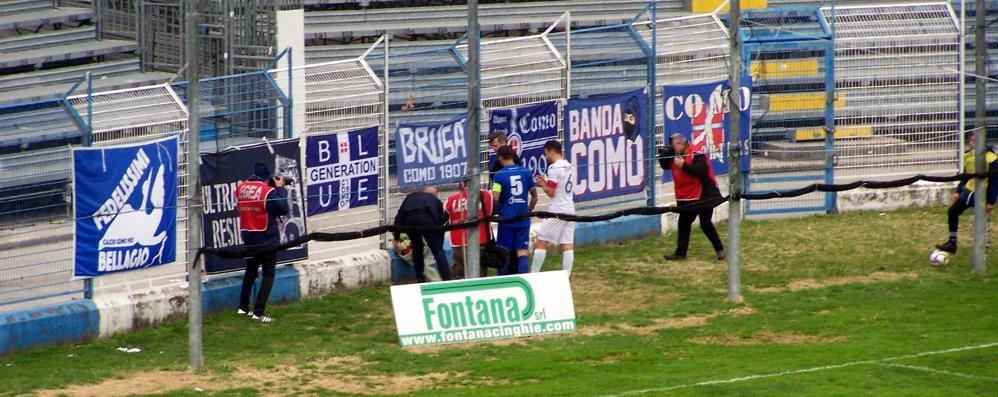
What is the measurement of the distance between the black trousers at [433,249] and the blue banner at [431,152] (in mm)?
882

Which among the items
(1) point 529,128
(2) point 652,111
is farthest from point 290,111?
(2) point 652,111

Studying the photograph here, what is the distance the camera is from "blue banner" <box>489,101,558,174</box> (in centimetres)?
1722

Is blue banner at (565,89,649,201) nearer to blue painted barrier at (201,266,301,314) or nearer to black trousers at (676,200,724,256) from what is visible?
black trousers at (676,200,724,256)

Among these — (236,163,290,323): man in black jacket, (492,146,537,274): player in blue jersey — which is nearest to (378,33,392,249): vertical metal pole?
(492,146,537,274): player in blue jersey

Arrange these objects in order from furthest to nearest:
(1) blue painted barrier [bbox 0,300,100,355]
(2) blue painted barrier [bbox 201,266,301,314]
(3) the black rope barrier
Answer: (2) blue painted barrier [bbox 201,266,301,314] → (3) the black rope barrier → (1) blue painted barrier [bbox 0,300,100,355]

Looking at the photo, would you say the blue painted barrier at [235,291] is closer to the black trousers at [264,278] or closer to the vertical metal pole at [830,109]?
the black trousers at [264,278]

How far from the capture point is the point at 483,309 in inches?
534

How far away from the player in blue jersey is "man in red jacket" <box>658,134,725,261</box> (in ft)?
6.94

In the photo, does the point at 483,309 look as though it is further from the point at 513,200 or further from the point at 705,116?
the point at 705,116

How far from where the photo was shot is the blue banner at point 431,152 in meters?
16.2

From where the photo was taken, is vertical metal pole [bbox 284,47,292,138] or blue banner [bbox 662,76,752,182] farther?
blue banner [bbox 662,76,752,182]

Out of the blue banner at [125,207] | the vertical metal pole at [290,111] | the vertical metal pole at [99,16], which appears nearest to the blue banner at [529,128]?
the vertical metal pole at [290,111]

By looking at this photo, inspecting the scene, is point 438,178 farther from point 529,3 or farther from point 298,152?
point 529,3

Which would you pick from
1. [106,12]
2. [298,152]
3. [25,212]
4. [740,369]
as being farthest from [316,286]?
[106,12]
